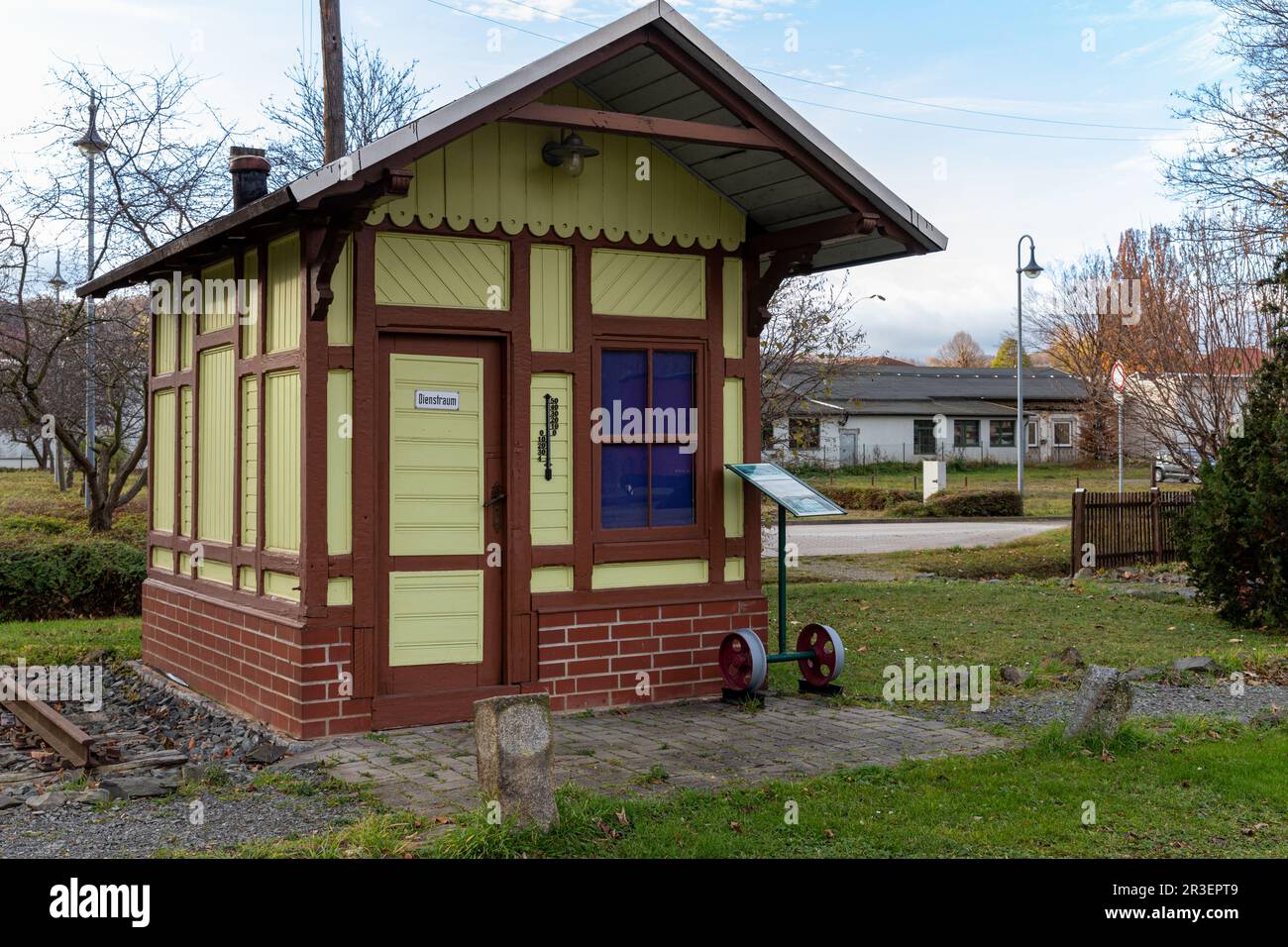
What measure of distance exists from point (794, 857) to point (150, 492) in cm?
803

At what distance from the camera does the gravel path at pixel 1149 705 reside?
909 cm

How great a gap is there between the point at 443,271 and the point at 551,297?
0.82 metres

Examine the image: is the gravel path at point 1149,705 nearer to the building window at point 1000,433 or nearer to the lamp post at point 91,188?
the lamp post at point 91,188

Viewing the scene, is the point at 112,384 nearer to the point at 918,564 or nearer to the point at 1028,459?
the point at 918,564

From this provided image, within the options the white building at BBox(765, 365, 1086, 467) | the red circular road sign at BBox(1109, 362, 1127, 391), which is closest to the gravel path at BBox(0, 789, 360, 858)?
the red circular road sign at BBox(1109, 362, 1127, 391)

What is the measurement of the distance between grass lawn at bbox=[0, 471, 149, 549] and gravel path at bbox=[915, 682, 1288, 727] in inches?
505

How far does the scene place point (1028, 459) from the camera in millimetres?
59938

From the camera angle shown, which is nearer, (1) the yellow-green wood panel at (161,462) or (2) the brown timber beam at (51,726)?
(2) the brown timber beam at (51,726)

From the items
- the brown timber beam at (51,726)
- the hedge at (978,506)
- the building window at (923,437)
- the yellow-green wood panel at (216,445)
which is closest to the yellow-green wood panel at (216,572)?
the yellow-green wood panel at (216,445)

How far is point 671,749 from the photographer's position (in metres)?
7.96

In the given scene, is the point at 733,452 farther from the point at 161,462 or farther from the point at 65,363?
the point at 65,363

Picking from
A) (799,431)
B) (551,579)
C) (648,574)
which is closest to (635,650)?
(648,574)

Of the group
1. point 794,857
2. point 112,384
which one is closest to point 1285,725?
point 794,857

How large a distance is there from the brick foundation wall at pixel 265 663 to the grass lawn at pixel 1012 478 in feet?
95.2
